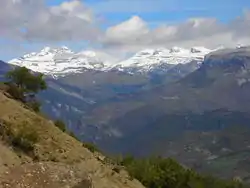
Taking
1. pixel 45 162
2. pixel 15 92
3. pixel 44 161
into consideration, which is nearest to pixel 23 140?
pixel 44 161

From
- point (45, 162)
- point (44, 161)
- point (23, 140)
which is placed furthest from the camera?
point (23, 140)

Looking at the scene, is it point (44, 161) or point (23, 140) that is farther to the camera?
point (23, 140)

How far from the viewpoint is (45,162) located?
37062 millimetres

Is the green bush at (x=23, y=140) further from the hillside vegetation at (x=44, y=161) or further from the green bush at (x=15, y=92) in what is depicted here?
the green bush at (x=15, y=92)

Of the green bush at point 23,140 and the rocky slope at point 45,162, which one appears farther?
the green bush at point 23,140

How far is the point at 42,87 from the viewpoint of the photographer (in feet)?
278

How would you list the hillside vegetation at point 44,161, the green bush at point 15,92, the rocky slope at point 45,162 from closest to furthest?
the rocky slope at point 45,162
the hillside vegetation at point 44,161
the green bush at point 15,92

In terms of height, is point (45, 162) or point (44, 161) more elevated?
point (45, 162)

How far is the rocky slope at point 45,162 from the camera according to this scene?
3309 cm

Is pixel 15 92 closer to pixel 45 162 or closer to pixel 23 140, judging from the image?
pixel 23 140

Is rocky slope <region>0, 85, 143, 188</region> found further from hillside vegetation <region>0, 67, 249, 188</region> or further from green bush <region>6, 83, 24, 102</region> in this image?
green bush <region>6, 83, 24, 102</region>

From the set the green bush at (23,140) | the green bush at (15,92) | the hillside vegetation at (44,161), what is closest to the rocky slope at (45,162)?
the hillside vegetation at (44,161)

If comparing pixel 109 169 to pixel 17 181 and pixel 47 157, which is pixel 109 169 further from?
pixel 17 181

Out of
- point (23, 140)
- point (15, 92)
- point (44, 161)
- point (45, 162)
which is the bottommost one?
point (44, 161)
